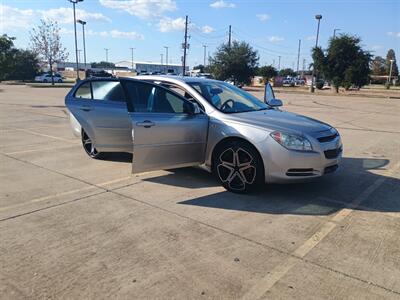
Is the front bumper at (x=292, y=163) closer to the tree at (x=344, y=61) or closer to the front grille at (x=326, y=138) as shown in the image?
the front grille at (x=326, y=138)

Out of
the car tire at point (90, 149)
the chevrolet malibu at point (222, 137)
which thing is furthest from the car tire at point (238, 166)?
the car tire at point (90, 149)

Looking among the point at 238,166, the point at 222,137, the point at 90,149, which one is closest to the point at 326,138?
the point at 238,166

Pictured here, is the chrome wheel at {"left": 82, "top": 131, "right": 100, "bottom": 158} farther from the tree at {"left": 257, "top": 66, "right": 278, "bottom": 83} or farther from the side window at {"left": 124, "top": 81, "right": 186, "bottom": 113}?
the tree at {"left": 257, "top": 66, "right": 278, "bottom": 83}

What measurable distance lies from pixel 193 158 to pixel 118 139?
1.55 meters

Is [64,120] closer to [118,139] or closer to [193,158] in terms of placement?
[118,139]

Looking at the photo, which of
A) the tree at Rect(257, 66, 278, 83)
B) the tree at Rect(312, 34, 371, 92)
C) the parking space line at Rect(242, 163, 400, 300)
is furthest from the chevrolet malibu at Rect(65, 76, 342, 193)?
the tree at Rect(257, 66, 278, 83)

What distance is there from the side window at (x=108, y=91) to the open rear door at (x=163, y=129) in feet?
3.20

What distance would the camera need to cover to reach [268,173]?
5.04 metres

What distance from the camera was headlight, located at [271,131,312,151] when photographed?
497 centimetres

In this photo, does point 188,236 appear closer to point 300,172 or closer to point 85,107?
point 300,172

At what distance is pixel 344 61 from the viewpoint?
4047 centimetres

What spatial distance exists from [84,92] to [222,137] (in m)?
3.01

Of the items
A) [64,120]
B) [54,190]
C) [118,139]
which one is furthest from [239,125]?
[64,120]

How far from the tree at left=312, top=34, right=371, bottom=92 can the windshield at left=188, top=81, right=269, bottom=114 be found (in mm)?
36750
